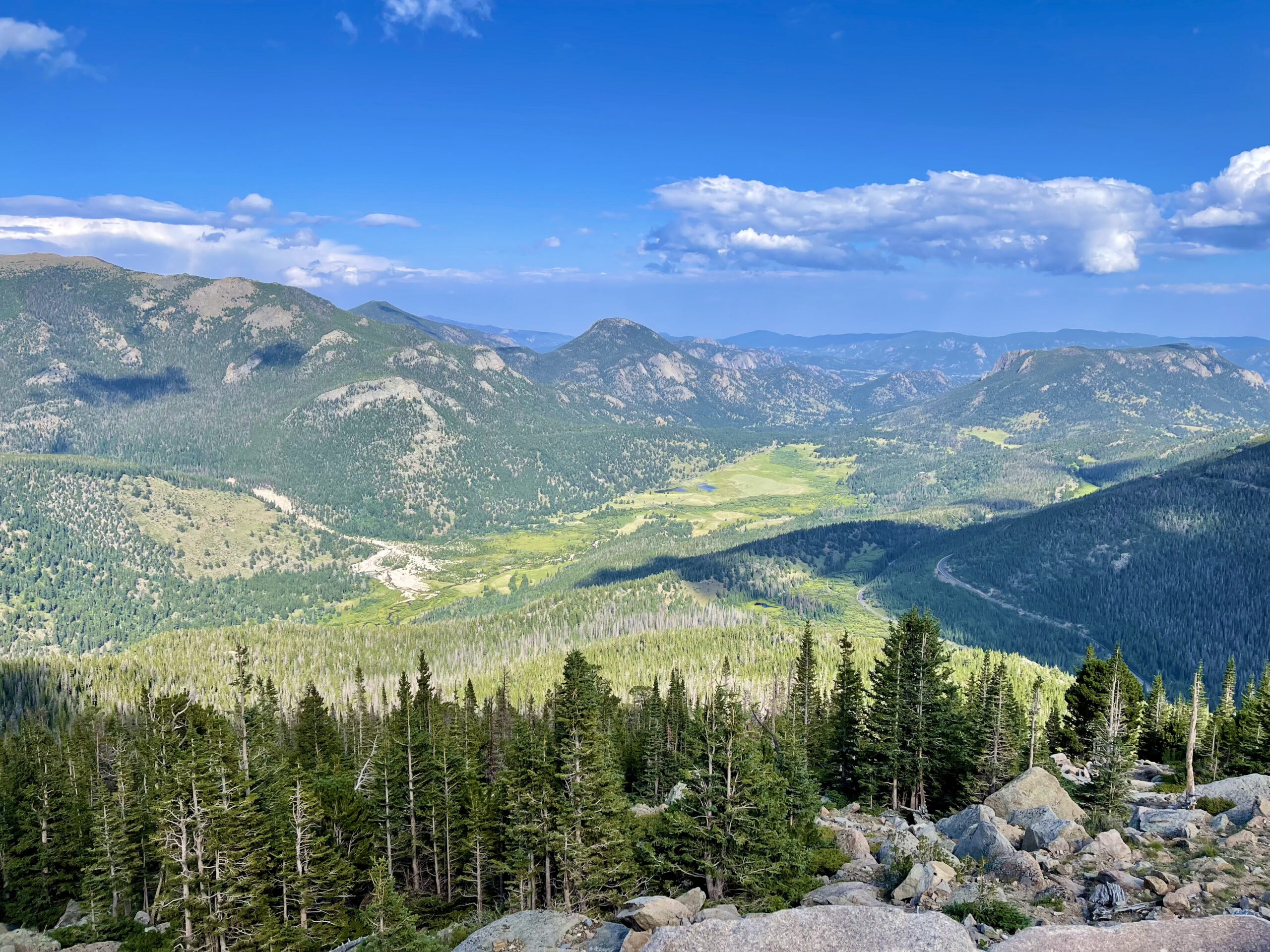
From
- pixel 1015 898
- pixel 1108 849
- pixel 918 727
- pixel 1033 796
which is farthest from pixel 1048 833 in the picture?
pixel 918 727

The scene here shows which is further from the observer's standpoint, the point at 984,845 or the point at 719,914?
the point at 984,845

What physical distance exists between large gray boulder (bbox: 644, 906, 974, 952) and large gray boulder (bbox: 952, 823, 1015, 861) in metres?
16.1

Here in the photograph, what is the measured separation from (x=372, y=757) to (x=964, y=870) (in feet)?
233

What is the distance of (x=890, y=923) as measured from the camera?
70.6ft

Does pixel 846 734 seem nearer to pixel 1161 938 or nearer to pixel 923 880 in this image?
pixel 923 880

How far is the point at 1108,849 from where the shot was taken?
33.5m

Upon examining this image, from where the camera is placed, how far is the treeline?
139 ft

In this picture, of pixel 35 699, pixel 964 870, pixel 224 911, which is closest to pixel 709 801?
pixel 964 870

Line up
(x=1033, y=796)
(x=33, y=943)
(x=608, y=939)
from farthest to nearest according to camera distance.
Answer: (x=33, y=943) < (x=1033, y=796) < (x=608, y=939)

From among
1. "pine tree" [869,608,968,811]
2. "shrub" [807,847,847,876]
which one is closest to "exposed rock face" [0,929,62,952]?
"shrub" [807,847,847,876]

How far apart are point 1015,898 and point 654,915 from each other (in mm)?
15008

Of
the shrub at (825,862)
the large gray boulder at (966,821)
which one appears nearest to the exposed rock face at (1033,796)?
the large gray boulder at (966,821)

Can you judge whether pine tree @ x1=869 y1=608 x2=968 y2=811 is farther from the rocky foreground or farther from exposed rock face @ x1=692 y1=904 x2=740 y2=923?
exposed rock face @ x1=692 y1=904 x2=740 y2=923

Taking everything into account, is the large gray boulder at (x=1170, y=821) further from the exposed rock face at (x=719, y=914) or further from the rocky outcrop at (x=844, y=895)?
the exposed rock face at (x=719, y=914)
